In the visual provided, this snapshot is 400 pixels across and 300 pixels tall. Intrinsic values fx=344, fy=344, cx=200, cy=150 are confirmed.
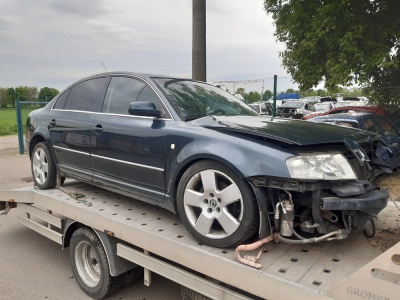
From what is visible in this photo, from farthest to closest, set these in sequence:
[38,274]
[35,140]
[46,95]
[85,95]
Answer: [46,95]
[35,140]
[85,95]
[38,274]

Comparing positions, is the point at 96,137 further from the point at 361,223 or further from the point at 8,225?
the point at 8,225

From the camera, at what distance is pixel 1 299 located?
10.8 ft

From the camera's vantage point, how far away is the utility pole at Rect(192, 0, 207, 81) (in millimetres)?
6480

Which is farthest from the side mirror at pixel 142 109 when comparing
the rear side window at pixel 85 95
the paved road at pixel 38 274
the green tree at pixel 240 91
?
the green tree at pixel 240 91

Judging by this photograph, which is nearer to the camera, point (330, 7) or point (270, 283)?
point (270, 283)

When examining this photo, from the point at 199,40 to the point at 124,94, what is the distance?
3.53 meters

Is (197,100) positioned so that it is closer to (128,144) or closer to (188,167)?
(128,144)

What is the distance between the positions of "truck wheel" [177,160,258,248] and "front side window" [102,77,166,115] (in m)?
0.97

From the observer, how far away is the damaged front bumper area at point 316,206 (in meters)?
2.20

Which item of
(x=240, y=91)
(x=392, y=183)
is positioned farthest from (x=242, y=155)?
(x=240, y=91)

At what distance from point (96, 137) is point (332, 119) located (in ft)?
18.6

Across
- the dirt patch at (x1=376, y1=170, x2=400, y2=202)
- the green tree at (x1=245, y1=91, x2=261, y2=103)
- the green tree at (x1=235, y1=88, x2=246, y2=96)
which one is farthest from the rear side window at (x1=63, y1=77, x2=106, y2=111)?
the green tree at (x1=245, y1=91, x2=261, y2=103)

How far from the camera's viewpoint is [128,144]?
3.18m

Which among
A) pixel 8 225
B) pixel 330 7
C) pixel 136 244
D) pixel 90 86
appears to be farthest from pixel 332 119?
pixel 8 225
